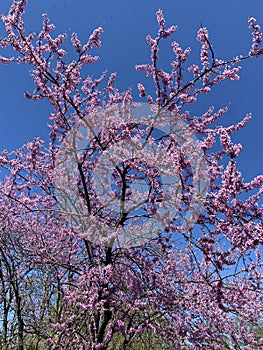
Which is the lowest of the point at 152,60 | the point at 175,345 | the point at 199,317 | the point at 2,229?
the point at 175,345

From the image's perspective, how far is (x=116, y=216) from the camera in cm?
549

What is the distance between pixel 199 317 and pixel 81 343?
1626mm

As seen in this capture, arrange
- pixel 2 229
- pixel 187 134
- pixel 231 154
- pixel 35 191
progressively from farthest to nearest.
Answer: pixel 35 191 < pixel 2 229 < pixel 187 134 < pixel 231 154

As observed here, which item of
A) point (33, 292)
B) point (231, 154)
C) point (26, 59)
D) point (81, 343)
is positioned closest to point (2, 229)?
point (33, 292)

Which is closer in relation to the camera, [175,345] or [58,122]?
[175,345]

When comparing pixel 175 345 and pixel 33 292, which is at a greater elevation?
pixel 33 292

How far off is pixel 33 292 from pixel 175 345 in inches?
174

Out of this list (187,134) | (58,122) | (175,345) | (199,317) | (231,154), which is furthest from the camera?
(58,122)

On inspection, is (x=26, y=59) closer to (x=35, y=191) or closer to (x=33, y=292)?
(x=35, y=191)

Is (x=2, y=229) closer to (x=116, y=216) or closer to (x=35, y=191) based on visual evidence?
(x=35, y=191)

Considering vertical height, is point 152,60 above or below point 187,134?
above

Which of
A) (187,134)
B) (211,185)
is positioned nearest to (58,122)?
(187,134)

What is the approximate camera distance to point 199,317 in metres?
4.36

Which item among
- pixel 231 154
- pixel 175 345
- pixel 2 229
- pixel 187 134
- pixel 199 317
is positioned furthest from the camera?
pixel 2 229
